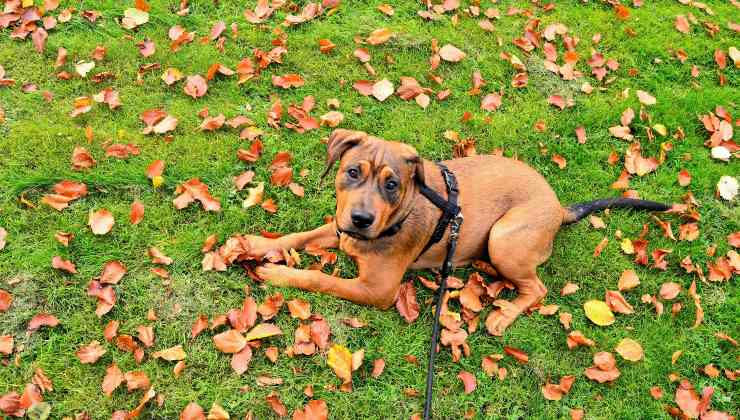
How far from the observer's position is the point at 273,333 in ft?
15.0

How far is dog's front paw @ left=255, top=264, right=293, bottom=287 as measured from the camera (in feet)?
16.0

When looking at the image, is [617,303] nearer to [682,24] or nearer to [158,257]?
[158,257]

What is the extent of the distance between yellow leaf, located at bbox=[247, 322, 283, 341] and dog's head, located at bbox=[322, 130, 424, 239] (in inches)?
40.7

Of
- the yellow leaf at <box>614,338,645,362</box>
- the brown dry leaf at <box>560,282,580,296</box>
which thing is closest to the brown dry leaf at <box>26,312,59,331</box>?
the brown dry leaf at <box>560,282,580,296</box>

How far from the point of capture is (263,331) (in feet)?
15.0

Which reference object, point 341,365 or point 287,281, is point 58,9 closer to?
point 287,281

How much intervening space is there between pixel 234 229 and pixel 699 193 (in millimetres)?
4931

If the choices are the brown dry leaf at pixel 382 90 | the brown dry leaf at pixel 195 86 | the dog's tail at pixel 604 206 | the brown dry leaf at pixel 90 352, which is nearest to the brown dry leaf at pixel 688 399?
the dog's tail at pixel 604 206

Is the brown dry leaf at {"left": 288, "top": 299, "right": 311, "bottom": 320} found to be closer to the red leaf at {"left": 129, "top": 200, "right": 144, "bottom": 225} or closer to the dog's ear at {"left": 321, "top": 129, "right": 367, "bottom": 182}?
the dog's ear at {"left": 321, "top": 129, "right": 367, "bottom": 182}

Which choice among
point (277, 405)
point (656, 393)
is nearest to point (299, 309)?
point (277, 405)

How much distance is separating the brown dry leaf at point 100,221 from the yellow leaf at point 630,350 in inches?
180

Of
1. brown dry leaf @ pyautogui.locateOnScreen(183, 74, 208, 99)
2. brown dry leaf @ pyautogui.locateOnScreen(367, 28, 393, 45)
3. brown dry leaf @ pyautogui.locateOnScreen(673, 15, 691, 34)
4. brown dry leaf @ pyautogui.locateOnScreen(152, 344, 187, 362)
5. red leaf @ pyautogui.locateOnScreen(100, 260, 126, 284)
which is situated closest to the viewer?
brown dry leaf @ pyautogui.locateOnScreen(152, 344, 187, 362)

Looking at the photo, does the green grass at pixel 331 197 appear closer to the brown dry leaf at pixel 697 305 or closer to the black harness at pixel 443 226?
the brown dry leaf at pixel 697 305

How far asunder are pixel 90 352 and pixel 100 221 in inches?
48.7
